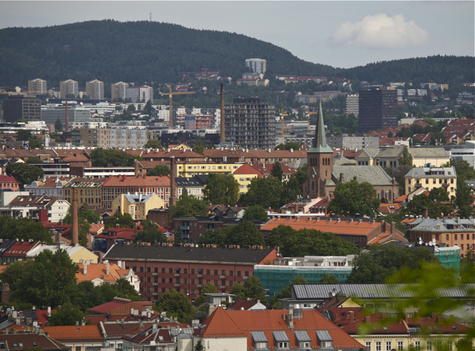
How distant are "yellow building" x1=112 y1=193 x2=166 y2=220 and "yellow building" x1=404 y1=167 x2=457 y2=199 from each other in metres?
27.4

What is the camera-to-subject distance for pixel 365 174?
121 m

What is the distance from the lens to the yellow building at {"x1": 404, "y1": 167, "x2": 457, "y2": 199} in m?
121

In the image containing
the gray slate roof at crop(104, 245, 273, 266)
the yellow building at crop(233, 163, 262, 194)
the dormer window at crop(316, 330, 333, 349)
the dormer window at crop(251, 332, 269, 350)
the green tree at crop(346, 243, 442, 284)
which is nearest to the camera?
the dormer window at crop(251, 332, 269, 350)

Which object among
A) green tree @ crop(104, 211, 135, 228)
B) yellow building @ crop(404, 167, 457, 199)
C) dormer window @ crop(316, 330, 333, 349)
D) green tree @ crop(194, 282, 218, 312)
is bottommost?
green tree @ crop(104, 211, 135, 228)

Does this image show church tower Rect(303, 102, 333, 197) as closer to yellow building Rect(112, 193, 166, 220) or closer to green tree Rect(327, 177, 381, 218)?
green tree Rect(327, 177, 381, 218)

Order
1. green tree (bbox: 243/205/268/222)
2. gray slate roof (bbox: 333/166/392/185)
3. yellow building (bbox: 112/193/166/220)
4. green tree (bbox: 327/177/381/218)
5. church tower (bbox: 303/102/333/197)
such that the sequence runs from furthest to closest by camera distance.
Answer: gray slate roof (bbox: 333/166/392/185) → yellow building (bbox: 112/193/166/220) → church tower (bbox: 303/102/333/197) → green tree (bbox: 327/177/381/218) → green tree (bbox: 243/205/268/222)

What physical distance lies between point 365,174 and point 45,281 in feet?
202

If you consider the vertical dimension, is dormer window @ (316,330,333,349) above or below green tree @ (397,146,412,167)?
above

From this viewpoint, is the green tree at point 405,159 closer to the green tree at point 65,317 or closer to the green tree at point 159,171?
the green tree at point 159,171

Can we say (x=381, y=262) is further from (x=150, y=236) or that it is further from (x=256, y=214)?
(x=256, y=214)

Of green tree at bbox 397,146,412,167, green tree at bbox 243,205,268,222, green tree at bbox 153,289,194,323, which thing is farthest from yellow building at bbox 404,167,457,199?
green tree at bbox 153,289,194,323

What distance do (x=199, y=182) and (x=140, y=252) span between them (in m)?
54.4

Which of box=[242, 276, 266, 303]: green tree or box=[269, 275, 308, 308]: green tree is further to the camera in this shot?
box=[242, 276, 266, 303]: green tree

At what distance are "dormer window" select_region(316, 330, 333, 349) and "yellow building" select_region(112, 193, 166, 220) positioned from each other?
73067 millimetres
